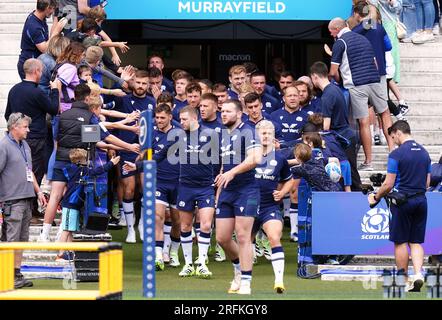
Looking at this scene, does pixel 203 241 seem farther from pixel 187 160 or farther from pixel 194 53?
pixel 194 53

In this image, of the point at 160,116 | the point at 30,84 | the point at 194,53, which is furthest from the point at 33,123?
the point at 194,53

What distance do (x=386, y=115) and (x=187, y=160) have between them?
462 centimetres

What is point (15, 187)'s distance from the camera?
52.5 feet

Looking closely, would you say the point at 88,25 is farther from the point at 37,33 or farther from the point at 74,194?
the point at 74,194

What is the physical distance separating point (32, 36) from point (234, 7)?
383 centimetres

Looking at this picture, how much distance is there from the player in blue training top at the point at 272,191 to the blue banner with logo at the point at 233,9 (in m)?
6.59

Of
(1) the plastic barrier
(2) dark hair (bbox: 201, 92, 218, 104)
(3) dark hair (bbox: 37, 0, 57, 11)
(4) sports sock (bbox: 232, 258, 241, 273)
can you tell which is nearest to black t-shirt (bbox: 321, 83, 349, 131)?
(2) dark hair (bbox: 201, 92, 218, 104)

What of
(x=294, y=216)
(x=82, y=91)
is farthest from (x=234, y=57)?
(x=82, y=91)

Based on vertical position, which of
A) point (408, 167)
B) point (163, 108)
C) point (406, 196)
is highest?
point (163, 108)

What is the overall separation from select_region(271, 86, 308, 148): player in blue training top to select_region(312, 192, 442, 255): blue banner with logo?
2.23 meters

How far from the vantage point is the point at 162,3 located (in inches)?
893

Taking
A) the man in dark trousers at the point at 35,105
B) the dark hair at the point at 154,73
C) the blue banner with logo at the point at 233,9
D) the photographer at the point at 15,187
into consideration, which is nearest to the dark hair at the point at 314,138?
the man in dark trousers at the point at 35,105

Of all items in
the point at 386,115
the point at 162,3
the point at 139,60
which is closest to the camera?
the point at 386,115

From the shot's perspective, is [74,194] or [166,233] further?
[166,233]
